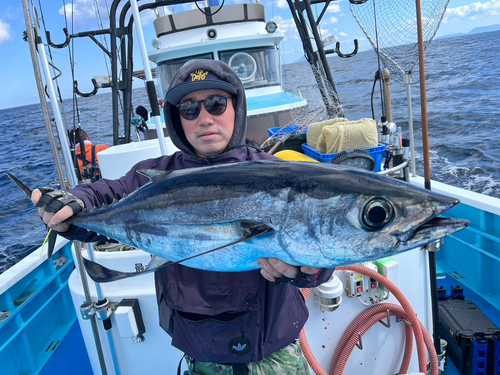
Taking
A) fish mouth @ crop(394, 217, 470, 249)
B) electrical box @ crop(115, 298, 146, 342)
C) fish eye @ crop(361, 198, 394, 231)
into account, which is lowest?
electrical box @ crop(115, 298, 146, 342)

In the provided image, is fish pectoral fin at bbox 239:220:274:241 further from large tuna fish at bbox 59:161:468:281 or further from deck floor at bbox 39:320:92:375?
deck floor at bbox 39:320:92:375

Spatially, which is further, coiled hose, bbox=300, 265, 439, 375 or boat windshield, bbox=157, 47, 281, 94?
boat windshield, bbox=157, 47, 281, 94

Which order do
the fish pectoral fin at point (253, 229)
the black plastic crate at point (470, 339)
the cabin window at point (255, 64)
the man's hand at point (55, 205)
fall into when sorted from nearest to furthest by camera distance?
the fish pectoral fin at point (253, 229), the man's hand at point (55, 205), the black plastic crate at point (470, 339), the cabin window at point (255, 64)

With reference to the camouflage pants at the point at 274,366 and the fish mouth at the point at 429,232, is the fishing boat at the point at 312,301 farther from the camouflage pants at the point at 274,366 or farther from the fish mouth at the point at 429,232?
the fish mouth at the point at 429,232

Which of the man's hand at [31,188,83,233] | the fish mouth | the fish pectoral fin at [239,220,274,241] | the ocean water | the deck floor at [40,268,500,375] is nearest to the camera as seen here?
the fish mouth

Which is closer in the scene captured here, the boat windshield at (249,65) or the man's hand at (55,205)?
the man's hand at (55,205)

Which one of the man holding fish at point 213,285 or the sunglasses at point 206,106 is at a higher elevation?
the sunglasses at point 206,106

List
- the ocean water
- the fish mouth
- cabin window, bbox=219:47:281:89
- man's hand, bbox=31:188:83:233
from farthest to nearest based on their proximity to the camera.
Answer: the ocean water → cabin window, bbox=219:47:281:89 → man's hand, bbox=31:188:83:233 → the fish mouth

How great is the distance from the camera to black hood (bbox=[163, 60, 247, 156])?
179cm

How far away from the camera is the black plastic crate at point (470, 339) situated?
3.06 metres

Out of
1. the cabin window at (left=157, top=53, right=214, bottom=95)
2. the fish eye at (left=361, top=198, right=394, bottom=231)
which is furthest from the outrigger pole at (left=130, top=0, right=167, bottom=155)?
the cabin window at (left=157, top=53, right=214, bottom=95)

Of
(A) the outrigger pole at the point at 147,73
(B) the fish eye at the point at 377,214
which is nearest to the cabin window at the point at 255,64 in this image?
(A) the outrigger pole at the point at 147,73

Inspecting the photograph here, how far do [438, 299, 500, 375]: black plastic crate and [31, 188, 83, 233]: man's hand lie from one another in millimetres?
3617

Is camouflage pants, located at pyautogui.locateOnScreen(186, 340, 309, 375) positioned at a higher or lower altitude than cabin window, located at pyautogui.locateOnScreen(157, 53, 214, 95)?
lower
